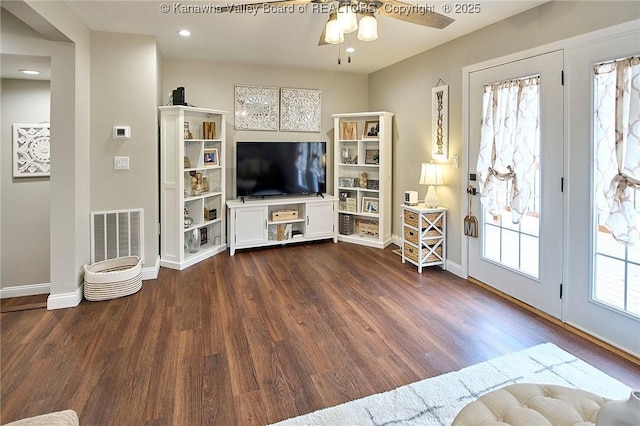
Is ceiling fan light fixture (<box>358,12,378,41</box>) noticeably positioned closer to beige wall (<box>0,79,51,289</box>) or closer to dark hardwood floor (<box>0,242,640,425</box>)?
dark hardwood floor (<box>0,242,640,425</box>)

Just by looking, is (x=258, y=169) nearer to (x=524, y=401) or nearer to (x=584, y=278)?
(x=584, y=278)

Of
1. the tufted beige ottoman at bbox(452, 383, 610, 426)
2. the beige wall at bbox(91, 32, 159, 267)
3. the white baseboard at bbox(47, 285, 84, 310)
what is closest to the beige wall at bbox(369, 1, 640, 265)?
the tufted beige ottoman at bbox(452, 383, 610, 426)

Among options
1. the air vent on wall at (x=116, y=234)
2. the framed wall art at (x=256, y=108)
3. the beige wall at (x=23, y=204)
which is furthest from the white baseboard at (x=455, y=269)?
the beige wall at (x=23, y=204)

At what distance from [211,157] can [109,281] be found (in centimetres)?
207

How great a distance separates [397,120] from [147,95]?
3220 mm

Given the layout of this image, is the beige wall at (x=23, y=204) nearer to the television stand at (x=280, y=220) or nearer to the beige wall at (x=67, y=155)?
the beige wall at (x=67, y=155)

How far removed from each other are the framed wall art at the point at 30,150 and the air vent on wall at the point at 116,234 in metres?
1.22

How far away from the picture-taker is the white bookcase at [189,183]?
414cm

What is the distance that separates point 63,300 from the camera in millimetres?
3180

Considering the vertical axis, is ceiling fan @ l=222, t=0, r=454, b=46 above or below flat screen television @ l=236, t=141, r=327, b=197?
above

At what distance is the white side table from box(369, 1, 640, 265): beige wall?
0.09 m

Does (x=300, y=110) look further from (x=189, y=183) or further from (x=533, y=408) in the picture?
(x=533, y=408)

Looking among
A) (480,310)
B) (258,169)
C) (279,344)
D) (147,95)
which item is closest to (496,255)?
(480,310)

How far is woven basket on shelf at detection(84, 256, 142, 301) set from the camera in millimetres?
3287
